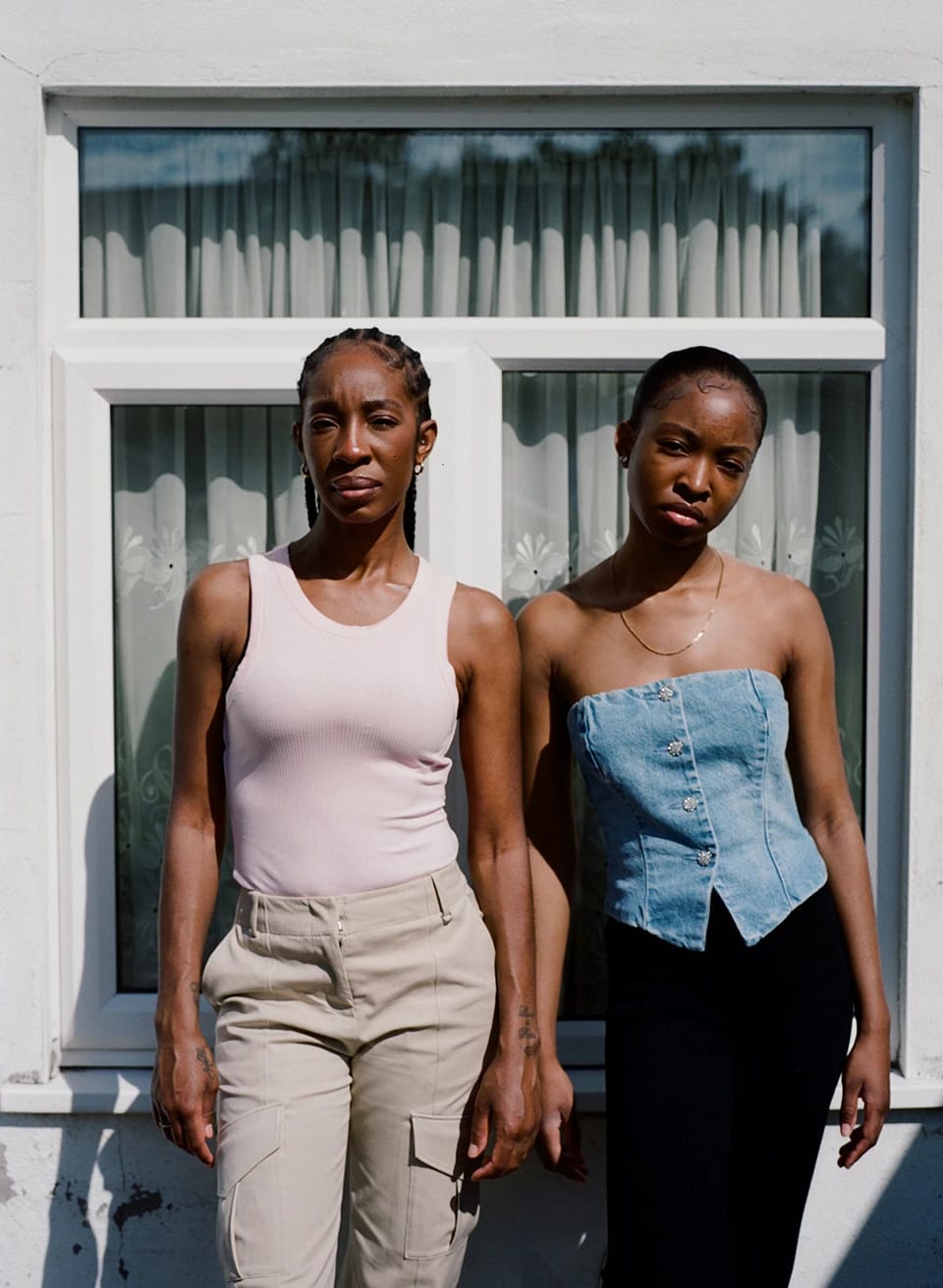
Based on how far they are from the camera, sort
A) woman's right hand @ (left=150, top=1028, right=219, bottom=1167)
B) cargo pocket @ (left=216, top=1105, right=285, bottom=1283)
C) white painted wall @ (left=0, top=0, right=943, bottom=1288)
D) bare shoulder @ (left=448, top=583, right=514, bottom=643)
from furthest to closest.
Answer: white painted wall @ (left=0, top=0, right=943, bottom=1288) < bare shoulder @ (left=448, top=583, right=514, bottom=643) < woman's right hand @ (left=150, top=1028, right=219, bottom=1167) < cargo pocket @ (left=216, top=1105, right=285, bottom=1283)

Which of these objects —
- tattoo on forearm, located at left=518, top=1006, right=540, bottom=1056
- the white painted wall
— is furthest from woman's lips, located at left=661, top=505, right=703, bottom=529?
tattoo on forearm, located at left=518, top=1006, right=540, bottom=1056

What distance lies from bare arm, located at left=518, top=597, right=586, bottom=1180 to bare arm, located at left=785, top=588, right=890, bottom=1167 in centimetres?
47

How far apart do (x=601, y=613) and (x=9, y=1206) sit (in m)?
1.94

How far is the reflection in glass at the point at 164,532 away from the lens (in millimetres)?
2918

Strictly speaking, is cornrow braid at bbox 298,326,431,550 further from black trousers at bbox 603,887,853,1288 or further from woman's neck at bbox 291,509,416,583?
black trousers at bbox 603,887,853,1288

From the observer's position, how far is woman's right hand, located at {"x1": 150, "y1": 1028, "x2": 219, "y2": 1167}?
215 cm

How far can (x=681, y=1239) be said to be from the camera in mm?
2115

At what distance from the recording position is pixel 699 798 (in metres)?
2.22

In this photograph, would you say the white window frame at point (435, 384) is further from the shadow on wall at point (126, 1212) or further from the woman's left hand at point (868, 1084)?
the woman's left hand at point (868, 1084)

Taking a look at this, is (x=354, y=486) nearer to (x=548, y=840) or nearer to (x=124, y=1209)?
(x=548, y=840)

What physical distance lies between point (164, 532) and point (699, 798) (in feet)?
4.80
